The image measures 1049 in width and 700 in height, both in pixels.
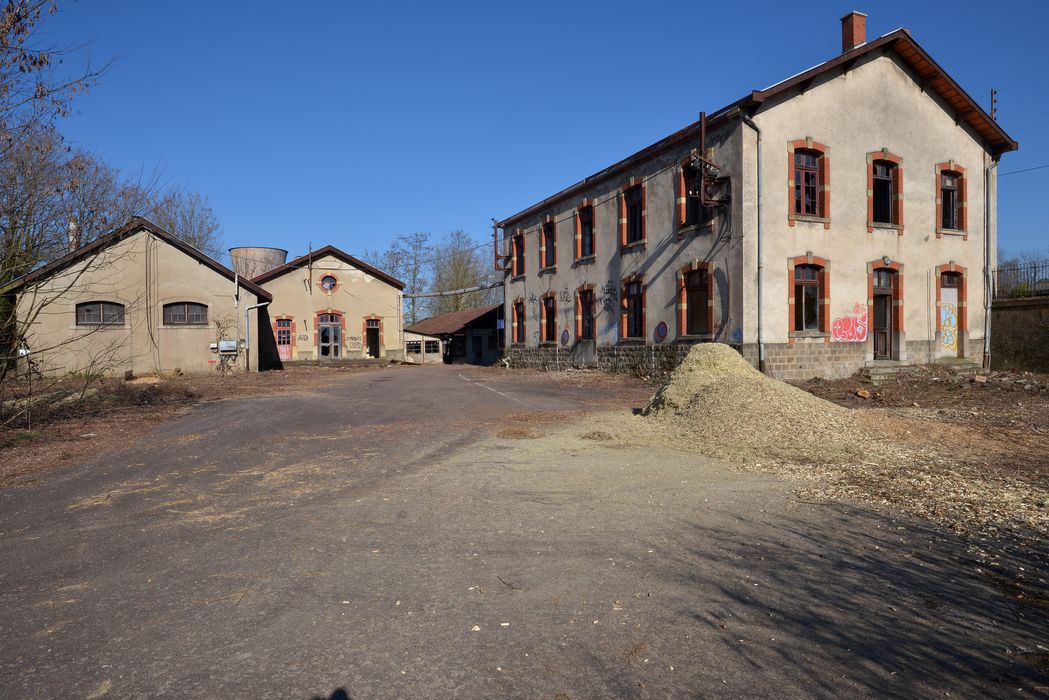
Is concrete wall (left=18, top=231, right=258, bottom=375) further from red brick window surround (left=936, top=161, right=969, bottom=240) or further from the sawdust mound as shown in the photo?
red brick window surround (left=936, top=161, right=969, bottom=240)

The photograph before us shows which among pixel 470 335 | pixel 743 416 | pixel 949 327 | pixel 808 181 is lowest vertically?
pixel 743 416

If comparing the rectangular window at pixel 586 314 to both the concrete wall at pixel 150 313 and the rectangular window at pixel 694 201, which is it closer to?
the rectangular window at pixel 694 201

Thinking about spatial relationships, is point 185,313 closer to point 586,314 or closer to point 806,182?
point 586,314

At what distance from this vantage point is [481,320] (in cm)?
4128

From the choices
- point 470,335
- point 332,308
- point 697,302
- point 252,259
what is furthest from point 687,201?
point 252,259

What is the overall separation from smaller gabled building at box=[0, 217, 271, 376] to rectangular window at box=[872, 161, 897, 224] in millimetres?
25569

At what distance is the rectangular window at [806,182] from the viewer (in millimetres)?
19469

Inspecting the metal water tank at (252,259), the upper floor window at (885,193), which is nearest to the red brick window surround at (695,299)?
the upper floor window at (885,193)

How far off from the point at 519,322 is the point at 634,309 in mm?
10332

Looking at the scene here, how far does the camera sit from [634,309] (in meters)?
23.8

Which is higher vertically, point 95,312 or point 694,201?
point 694,201

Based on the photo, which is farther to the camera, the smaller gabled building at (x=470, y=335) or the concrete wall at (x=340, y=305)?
the smaller gabled building at (x=470, y=335)

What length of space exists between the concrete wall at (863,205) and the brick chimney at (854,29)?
0.91m

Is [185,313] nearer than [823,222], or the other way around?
[823,222]
